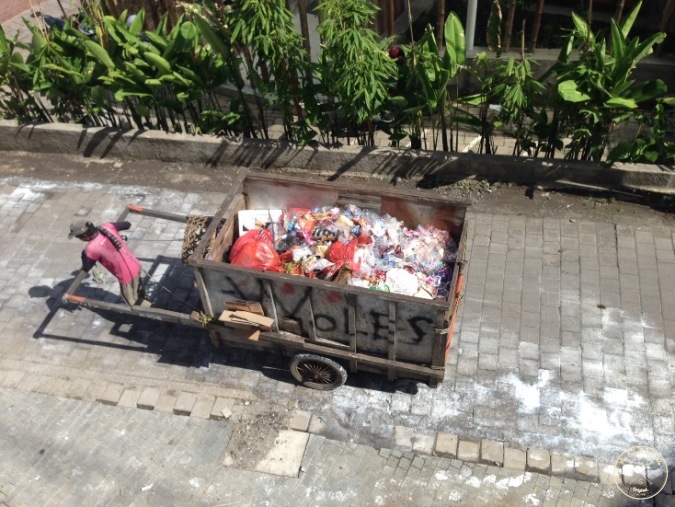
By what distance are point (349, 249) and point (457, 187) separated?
314 centimetres

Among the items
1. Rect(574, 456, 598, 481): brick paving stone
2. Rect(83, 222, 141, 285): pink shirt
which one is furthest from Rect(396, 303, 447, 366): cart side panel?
Rect(83, 222, 141, 285): pink shirt

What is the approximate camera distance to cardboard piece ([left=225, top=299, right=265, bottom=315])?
5.34 meters

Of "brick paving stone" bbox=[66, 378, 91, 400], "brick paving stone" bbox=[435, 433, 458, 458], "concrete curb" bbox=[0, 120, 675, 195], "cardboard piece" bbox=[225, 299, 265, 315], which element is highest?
"cardboard piece" bbox=[225, 299, 265, 315]

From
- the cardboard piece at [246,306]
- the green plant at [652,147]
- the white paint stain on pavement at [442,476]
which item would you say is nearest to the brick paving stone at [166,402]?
the cardboard piece at [246,306]

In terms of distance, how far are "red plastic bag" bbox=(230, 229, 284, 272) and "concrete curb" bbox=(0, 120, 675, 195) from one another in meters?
3.03

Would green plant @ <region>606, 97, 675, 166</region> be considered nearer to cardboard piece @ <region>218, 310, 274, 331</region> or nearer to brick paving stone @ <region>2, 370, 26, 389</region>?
cardboard piece @ <region>218, 310, 274, 331</region>

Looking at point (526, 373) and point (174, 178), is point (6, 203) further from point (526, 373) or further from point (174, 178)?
point (526, 373)

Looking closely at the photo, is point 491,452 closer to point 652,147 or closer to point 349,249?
point 349,249

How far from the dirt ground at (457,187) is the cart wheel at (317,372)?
7.72 feet

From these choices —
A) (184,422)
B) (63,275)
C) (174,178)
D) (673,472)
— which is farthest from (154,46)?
(673,472)

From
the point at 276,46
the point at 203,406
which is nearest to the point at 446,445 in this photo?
the point at 203,406

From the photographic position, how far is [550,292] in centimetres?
676

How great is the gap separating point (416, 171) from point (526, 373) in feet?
11.4

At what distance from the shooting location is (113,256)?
6016 millimetres
